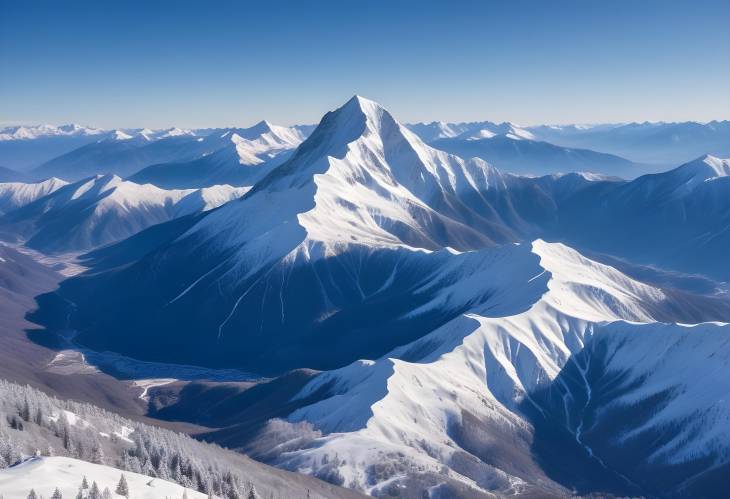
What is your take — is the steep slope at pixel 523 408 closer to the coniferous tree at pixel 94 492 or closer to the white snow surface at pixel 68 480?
the white snow surface at pixel 68 480

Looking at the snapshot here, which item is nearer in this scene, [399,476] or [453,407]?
[399,476]

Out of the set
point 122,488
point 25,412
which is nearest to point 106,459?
point 25,412

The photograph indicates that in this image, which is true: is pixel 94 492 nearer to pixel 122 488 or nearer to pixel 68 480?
pixel 122 488

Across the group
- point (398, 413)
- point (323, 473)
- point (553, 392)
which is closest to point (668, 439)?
point (553, 392)

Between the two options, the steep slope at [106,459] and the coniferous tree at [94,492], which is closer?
the coniferous tree at [94,492]

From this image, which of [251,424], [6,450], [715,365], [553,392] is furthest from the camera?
[553,392]

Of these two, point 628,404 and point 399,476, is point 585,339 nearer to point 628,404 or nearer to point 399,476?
point 628,404

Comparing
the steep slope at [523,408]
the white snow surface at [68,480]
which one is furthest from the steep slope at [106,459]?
the steep slope at [523,408]

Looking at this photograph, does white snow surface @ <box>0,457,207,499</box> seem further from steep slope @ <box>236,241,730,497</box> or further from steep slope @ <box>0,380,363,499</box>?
steep slope @ <box>236,241,730,497</box>
